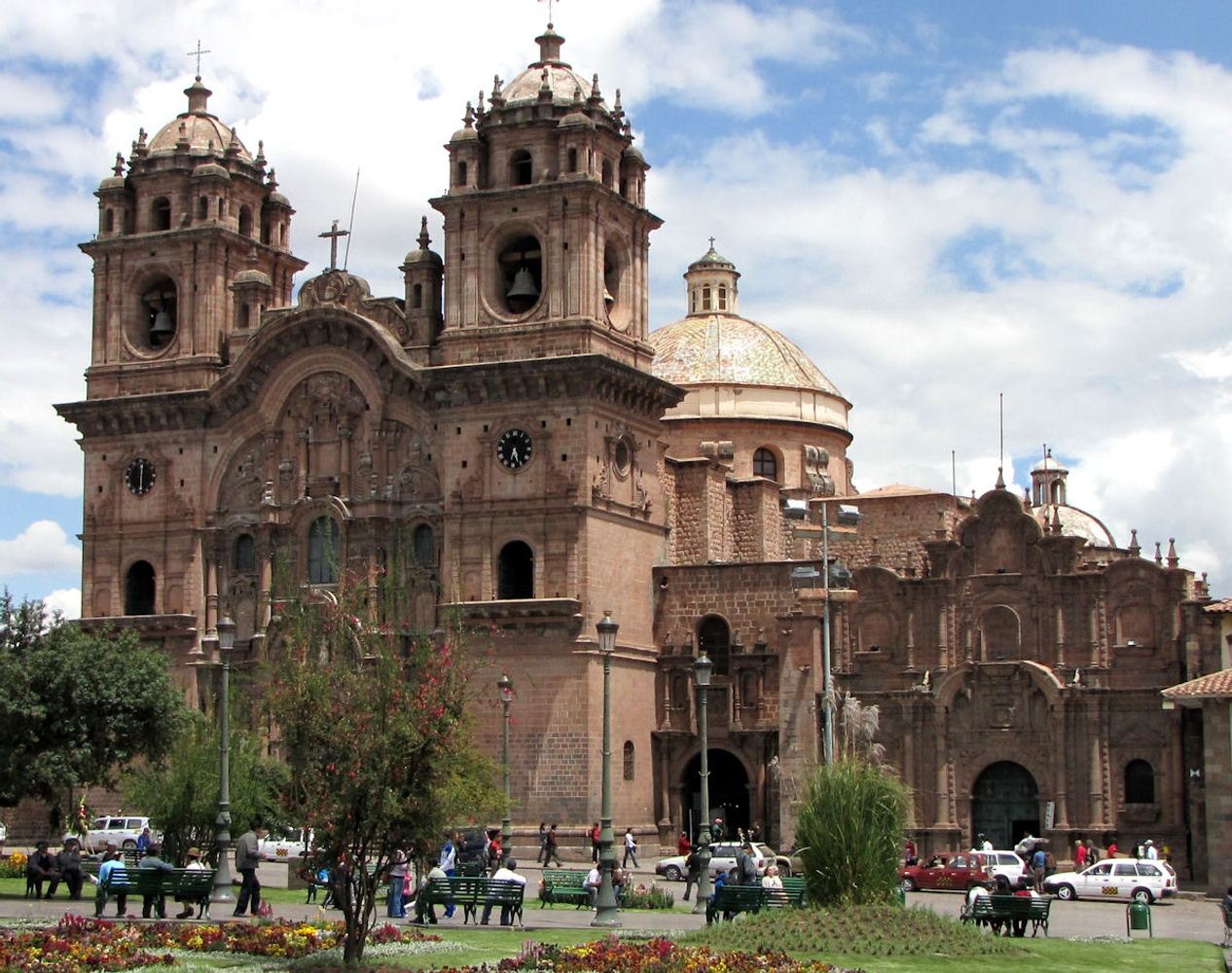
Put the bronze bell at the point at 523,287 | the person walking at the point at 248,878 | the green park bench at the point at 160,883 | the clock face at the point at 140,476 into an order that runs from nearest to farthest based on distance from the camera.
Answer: the green park bench at the point at 160,883 < the person walking at the point at 248,878 < the bronze bell at the point at 523,287 < the clock face at the point at 140,476

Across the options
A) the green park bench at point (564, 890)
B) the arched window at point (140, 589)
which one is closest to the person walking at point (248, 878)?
the green park bench at point (564, 890)

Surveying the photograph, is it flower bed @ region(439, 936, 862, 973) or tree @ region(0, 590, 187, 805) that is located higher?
tree @ region(0, 590, 187, 805)

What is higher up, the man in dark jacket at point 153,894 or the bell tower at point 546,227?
the bell tower at point 546,227

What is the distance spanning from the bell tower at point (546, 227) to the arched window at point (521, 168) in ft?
0.09

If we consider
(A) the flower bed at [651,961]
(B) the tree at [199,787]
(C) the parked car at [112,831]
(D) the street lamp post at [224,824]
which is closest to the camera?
(A) the flower bed at [651,961]

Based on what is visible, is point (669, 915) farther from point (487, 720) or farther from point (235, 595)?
point (235, 595)

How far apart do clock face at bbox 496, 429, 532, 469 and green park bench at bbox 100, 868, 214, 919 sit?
72.9 feet

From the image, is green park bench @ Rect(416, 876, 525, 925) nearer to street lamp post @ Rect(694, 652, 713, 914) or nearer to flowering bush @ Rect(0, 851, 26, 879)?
street lamp post @ Rect(694, 652, 713, 914)

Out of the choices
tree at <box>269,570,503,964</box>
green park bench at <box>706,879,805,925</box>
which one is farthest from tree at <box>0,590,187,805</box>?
tree at <box>269,570,503,964</box>

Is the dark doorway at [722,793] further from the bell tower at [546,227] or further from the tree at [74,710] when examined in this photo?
the tree at [74,710]

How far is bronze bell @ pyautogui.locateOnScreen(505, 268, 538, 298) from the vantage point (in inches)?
2164

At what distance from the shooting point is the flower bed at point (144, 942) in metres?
24.0

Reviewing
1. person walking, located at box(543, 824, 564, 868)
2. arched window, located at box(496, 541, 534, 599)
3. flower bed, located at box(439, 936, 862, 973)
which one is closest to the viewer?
flower bed, located at box(439, 936, 862, 973)

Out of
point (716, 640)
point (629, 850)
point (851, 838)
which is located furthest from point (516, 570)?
point (851, 838)
